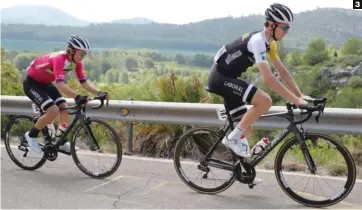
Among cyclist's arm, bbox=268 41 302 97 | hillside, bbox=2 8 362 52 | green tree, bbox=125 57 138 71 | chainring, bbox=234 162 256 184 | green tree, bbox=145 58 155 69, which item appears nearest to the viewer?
cyclist's arm, bbox=268 41 302 97

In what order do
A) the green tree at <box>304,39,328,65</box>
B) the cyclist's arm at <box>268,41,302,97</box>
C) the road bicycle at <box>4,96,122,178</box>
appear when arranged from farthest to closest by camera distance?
the green tree at <box>304,39,328,65</box> → the road bicycle at <box>4,96,122,178</box> → the cyclist's arm at <box>268,41,302,97</box>

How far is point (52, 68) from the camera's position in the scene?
6.36 meters

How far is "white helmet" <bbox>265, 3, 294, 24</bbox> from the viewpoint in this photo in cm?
485

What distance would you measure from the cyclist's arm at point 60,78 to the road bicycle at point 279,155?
59.0 inches

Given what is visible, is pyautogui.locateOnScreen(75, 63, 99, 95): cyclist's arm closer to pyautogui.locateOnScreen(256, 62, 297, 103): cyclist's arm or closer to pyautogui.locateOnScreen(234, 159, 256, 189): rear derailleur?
pyautogui.locateOnScreen(234, 159, 256, 189): rear derailleur

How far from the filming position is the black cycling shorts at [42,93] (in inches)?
251

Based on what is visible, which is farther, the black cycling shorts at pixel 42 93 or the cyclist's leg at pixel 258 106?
the black cycling shorts at pixel 42 93

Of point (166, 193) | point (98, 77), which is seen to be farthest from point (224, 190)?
point (98, 77)

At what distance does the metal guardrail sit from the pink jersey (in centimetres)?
108

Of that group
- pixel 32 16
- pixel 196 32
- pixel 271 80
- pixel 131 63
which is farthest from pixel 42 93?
pixel 32 16

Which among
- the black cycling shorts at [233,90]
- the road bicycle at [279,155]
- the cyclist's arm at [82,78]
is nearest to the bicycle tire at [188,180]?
the road bicycle at [279,155]

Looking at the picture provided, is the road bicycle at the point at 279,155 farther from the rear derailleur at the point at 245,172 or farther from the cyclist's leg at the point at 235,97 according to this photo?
the cyclist's leg at the point at 235,97

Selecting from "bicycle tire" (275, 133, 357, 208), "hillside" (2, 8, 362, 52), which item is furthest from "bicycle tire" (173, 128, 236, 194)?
"hillside" (2, 8, 362, 52)

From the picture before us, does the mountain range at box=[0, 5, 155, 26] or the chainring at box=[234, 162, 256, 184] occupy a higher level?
the mountain range at box=[0, 5, 155, 26]
